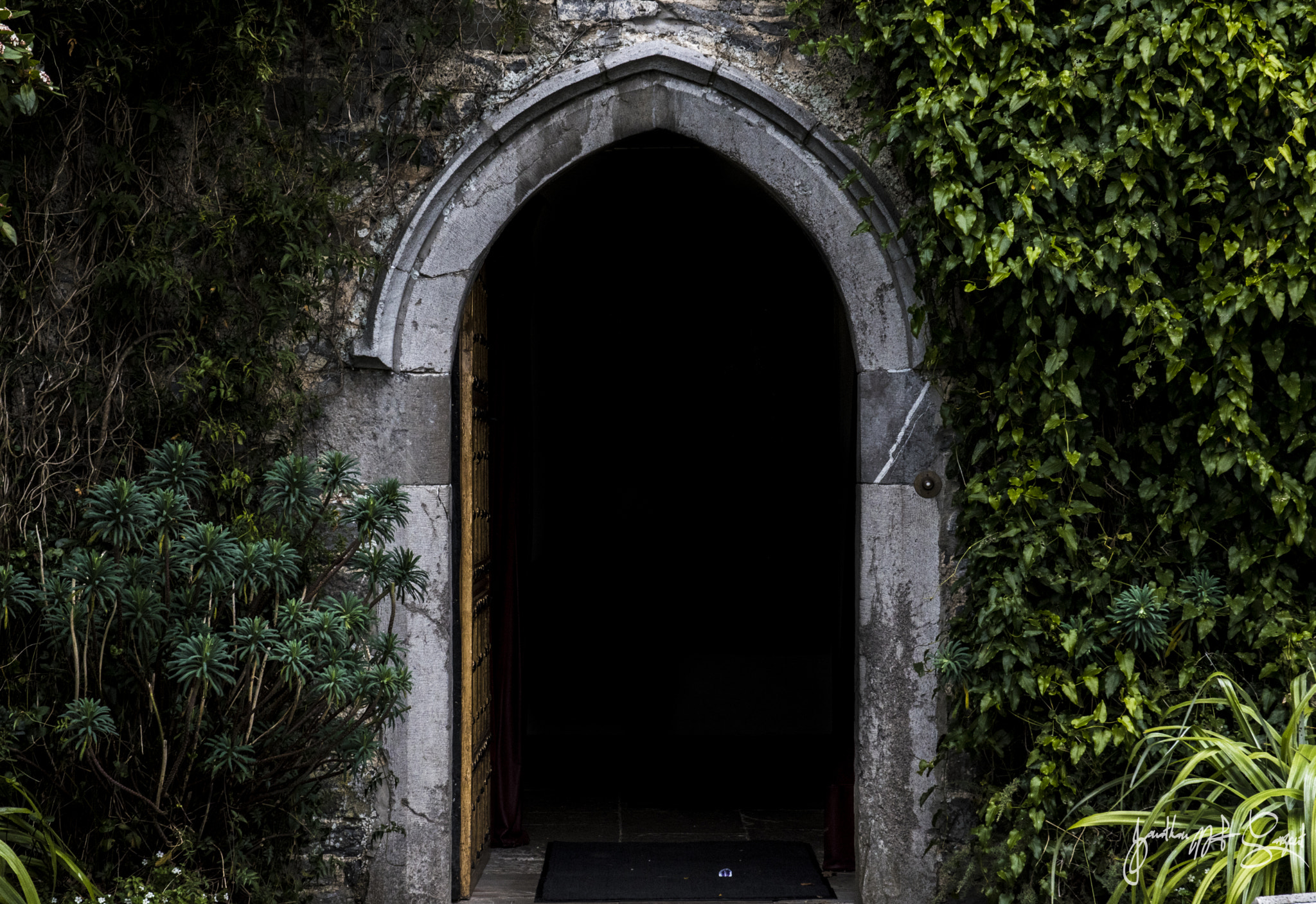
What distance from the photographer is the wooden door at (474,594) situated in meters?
3.55

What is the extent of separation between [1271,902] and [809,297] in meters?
4.59

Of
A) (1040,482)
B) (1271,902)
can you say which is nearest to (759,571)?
(1040,482)

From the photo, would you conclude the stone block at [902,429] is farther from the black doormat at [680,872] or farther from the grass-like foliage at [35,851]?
the grass-like foliage at [35,851]

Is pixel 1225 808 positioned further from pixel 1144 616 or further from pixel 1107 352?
pixel 1107 352

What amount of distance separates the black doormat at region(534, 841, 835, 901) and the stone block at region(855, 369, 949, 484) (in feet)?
4.72

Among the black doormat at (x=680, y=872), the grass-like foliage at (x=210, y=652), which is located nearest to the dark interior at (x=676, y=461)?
the black doormat at (x=680, y=872)

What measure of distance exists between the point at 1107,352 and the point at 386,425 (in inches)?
85.5

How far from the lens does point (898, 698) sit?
3.35 metres

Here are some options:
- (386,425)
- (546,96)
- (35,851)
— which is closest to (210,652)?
(35,851)

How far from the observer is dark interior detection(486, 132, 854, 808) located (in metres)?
6.16

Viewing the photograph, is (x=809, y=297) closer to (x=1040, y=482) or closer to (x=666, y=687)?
(x=666, y=687)

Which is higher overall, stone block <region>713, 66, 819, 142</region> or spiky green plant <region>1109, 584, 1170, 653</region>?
stone block <region>713, 66, 819, 142</region>

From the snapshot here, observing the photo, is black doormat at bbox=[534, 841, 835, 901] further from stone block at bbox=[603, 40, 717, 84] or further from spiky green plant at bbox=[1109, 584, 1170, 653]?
stone block at bbox=[603, 40, 717, 84]

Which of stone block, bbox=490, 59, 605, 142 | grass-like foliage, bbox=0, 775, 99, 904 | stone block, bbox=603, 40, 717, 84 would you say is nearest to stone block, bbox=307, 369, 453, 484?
stone block, bbox=490, 59, 605, 142
